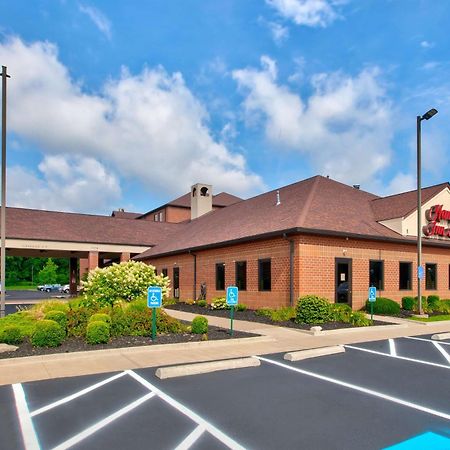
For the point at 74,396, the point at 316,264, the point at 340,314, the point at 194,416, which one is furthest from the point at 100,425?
the point at 316,264

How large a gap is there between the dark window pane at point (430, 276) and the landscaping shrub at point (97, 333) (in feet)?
61.7

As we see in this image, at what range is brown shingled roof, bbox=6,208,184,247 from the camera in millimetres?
34750

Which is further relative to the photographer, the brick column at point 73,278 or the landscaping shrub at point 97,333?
the brick column at point 73,278

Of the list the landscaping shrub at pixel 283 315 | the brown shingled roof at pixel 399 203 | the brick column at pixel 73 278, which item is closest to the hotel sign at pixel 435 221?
the brown shingled roof at pixel 399 203

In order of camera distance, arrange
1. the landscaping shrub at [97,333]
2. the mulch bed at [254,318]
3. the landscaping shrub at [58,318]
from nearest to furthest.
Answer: the landscaping shrub at [97,333] < the landscaping shrub at [58,318] < the mulch bed at [254,318]

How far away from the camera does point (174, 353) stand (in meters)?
10.4

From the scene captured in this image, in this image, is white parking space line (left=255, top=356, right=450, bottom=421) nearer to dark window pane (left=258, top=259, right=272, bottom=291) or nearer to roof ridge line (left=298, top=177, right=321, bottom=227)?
roof ridge line (left=298, top=177, right=321, bottom=227)

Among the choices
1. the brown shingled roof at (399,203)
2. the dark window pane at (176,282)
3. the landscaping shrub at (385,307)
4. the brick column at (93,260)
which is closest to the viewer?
the landscaping shrub at (385,307)

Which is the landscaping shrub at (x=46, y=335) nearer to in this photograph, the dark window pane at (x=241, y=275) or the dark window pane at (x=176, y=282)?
the dark window pane at (x=241, y=275)

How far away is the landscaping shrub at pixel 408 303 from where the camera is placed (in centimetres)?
2061

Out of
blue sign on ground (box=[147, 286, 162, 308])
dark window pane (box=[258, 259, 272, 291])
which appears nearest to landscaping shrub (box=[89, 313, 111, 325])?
blue sign on ground (box=[147, 286, 162, 308])

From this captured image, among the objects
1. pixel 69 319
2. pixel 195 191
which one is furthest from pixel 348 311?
pixel 195 191

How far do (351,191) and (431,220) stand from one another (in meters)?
4.88

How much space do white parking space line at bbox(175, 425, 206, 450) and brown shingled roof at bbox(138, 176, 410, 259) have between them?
12765mm
